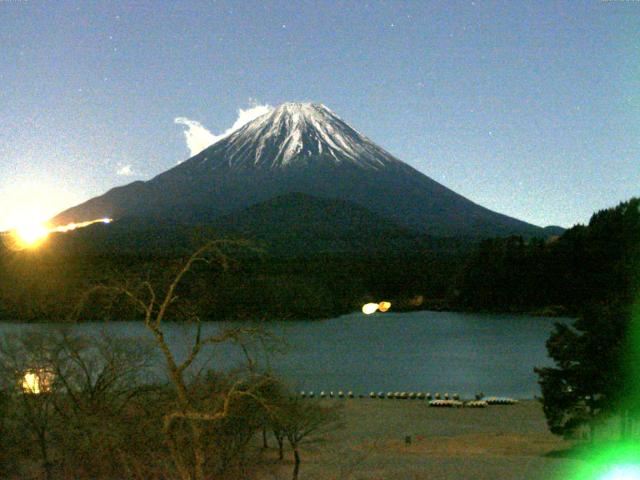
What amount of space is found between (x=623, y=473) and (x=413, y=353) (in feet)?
121

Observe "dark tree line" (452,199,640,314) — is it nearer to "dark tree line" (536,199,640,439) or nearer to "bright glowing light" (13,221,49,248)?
"dark tree line" (536,199,640,439)

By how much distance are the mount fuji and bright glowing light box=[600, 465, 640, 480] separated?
328 feet

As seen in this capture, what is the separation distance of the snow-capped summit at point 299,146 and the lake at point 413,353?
56705 millimetres

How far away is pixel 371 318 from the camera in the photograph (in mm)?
88250

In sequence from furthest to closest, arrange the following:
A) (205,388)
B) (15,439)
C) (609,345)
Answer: (609,345), (15,439), (205,388)

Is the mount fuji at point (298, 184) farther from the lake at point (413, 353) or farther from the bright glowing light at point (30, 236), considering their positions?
the bright glowing light at point (30, 236)

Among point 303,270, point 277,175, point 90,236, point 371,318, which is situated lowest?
point 371,318

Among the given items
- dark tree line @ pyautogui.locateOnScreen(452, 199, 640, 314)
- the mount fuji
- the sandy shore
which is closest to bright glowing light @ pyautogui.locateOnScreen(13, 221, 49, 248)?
the sandy shore

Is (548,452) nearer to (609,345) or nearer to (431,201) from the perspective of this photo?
(609,345)

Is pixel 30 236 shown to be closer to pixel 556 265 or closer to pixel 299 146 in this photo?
pixel 556 265

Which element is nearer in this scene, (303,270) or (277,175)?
(303,270)

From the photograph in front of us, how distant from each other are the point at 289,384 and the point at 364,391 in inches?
680

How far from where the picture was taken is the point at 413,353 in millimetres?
49781

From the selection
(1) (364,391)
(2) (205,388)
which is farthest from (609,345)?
(1) (364,391)
